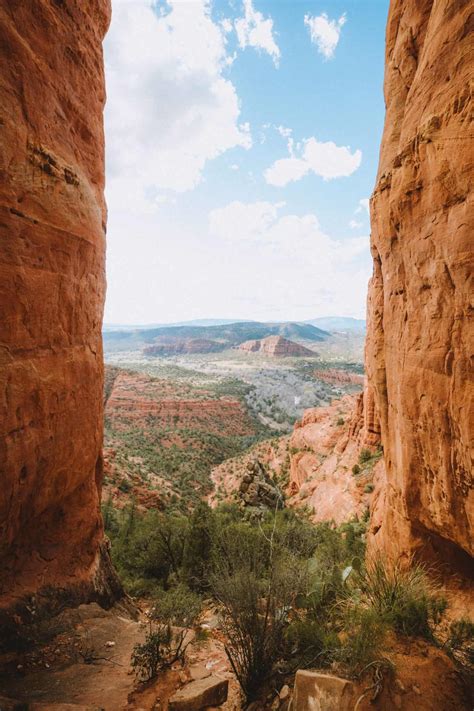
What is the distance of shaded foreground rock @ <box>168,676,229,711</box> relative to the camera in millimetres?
5449

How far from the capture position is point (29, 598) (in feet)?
23.4

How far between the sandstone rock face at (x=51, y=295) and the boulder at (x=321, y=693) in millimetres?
5877

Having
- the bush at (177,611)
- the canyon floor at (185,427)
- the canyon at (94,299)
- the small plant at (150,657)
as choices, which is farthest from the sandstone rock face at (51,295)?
the canyon floor at (185,427)

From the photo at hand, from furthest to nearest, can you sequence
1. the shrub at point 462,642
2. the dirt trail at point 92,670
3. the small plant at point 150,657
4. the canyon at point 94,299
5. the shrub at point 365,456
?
the shrub at point 365,456 < the small plant at point 150,657 < the canyon at point 94,299 < the dirt trail at point 92,670 < the shrub at point 462,642

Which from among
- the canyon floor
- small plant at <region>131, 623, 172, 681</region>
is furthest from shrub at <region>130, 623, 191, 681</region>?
the canyon floor

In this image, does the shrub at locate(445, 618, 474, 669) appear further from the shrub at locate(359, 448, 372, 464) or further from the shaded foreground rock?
the shrub at locate(359, 448, 372, 464)

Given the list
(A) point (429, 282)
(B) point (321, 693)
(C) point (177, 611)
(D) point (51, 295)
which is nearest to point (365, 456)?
(C) point (177, 611)

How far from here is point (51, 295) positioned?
7.12 meters

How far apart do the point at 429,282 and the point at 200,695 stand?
27.5 feet

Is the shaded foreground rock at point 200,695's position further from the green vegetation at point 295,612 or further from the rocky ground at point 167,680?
the green vegetation at point 295,612

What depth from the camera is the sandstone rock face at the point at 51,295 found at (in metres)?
6.19

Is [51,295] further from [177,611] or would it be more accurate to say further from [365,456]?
[365,456]

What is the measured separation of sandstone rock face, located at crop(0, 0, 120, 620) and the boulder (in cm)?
588

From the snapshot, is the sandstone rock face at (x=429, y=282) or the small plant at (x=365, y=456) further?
the small plant at (x=365, y=456)
